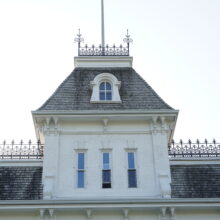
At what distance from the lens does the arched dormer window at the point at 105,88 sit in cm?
2207

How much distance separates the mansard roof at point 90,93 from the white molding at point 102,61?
0.25 metres

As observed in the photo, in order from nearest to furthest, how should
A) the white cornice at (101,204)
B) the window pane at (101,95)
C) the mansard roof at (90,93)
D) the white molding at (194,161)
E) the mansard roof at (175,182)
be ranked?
the white cornice at (101,204), the mansard roof at (175,182), the white molding at (194,161), the mansard roof at (90,93), the window pane at (101,95)

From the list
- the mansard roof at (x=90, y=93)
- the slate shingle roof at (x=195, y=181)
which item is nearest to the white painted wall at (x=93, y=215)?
the slate shingle roof at (x=195, y=181)

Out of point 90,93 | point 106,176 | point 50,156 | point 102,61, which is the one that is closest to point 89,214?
point 106,176

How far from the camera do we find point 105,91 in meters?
22.5

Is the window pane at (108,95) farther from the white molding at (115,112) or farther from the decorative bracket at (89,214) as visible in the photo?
the decorative bracket at (89,214)

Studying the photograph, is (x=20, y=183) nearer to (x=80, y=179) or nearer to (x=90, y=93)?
(x=80, y=179)

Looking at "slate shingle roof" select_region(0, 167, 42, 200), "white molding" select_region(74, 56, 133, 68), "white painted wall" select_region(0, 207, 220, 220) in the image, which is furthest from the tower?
"white molding" select_region(74, 56, 133, 68)

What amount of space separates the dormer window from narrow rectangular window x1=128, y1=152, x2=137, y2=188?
2986 mm

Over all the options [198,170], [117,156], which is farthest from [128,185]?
[198,170]

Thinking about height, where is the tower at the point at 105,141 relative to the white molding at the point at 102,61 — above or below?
Answer: below

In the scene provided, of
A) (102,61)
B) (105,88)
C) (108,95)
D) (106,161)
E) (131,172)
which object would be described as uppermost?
(102,61)

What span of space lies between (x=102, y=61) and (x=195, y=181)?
7.46 metres

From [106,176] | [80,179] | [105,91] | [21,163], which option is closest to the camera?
[80,179]
